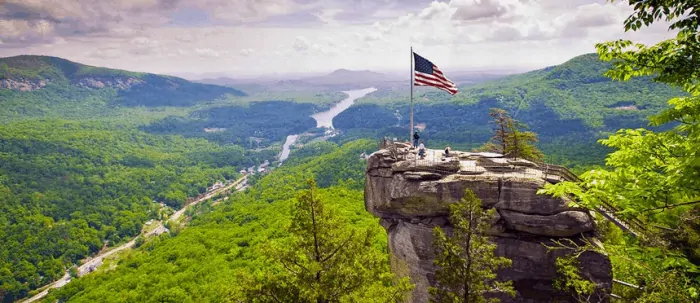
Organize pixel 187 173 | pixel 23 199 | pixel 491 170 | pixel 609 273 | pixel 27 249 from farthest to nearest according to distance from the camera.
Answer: pixel 187 173 → pixel 23 199 → pixel 27 249 → pixel 491 170 → pixel 609 273

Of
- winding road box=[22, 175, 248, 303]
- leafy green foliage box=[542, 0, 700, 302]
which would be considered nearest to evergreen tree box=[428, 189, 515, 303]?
leafy green foliage box=[542, 0, 700, 302]

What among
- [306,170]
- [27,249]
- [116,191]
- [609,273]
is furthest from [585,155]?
[116,191]

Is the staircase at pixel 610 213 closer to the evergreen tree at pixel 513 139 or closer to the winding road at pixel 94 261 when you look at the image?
the evergreen tree at pixel 513 139

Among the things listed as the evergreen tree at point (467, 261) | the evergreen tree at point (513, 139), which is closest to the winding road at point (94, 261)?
the evergreen tree at point (513, 139)

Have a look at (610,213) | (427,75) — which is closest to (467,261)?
(610,213)

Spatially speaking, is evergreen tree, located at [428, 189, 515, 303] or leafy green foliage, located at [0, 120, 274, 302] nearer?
evergreen tree, located at [428, 189, 515, 303]

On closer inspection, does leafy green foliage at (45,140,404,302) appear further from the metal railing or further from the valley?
the metal railing

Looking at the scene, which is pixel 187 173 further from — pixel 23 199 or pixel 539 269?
pixel 539 269
